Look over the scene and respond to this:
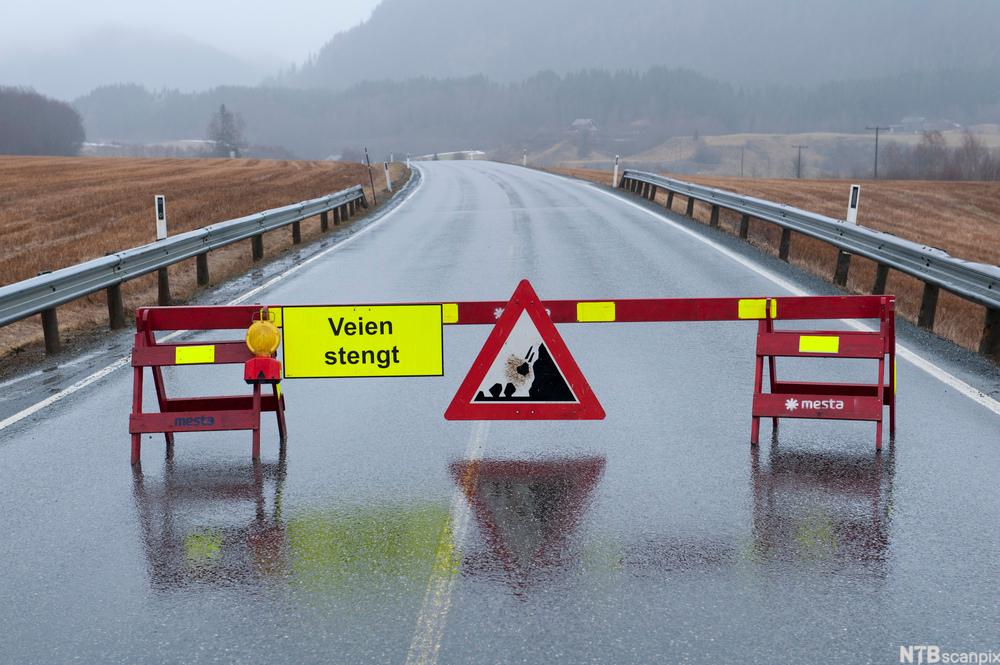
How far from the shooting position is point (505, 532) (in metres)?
5.52

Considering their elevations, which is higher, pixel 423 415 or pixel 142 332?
pixel 142 332

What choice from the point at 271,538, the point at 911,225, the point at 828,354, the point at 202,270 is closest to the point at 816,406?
the point at 828,354

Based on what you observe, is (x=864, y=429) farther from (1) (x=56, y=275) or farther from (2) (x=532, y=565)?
(1) (x=56, y=275)

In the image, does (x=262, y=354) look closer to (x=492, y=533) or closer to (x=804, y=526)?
(x=492, y=533)

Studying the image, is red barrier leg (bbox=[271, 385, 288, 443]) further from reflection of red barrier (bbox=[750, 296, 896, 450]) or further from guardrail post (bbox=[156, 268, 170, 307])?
guardrail post (bbox=[156, 268, 170, 307])

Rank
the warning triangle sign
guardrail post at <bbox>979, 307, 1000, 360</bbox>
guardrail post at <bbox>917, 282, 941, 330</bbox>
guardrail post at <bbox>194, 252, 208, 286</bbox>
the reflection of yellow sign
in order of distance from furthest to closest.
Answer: guardrail post at <bbox>194, 252, 208, 286</bbox>
guardrail post at <bbox>917, 282, 941, 330</bbox>
guardrail post at <bbox>979, 307, 1000, 360</bbox>
the reflection of yellow sign
the warning triangle sign

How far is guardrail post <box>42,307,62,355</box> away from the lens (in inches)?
404

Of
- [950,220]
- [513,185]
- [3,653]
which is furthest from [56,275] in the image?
[950,220]

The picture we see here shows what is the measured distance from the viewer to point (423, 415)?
314 inches

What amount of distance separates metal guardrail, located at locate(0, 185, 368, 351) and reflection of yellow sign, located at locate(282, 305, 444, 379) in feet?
11.3

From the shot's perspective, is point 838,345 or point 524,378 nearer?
point 838,345

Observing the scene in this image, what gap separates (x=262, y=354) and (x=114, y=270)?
18.5 ft

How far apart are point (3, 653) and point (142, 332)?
3338mm

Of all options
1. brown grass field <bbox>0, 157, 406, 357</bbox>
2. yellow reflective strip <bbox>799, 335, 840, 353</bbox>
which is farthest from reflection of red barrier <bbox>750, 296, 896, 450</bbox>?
brown grass field <bbox>0, 157, 406, 357</bbox>
